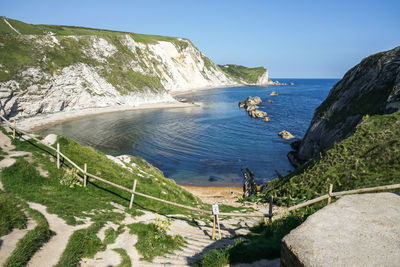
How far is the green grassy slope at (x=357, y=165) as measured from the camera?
14.7 metres

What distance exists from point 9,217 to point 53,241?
1948mm

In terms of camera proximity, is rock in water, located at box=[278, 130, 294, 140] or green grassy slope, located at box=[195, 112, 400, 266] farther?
rock in water, located at box=[278, 130, 294, 140]

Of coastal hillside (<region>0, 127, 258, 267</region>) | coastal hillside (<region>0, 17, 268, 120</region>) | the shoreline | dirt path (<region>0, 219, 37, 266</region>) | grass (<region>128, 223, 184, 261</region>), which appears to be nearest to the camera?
dirt path (<region>0, 219, 37, 266</region>)

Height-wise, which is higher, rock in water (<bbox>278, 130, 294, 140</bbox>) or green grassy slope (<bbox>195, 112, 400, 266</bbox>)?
green grassy slope (<bbox>195, 112, 400, 266</bbox>)

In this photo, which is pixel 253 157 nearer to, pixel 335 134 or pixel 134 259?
pixel 335 134

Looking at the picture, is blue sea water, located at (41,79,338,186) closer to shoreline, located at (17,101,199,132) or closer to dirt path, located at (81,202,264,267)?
shoreline, located at (17,101,199,132)

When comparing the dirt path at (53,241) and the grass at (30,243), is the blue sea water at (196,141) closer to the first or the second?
the dirt path at (53,241)

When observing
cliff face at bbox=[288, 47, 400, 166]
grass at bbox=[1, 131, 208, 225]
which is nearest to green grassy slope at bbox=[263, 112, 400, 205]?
cliff face at bbox=[288, 47, 400, 166]

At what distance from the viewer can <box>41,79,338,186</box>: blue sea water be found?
34281 millimetres

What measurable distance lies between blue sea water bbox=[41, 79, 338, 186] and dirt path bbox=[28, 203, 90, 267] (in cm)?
2103

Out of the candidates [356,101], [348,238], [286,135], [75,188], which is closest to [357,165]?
[348,238]

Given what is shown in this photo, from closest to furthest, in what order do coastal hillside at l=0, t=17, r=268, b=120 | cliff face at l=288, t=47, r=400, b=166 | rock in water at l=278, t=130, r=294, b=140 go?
1. cliff face at l=288, t=47, r=400, b=166
2. rock in water at l=278, t=130, r=294, b=140
3. coastal hillside at l=0, t=17, r=268, b=120

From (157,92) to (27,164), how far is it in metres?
88.8

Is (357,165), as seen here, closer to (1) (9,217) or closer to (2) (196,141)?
(1) (9,217)
